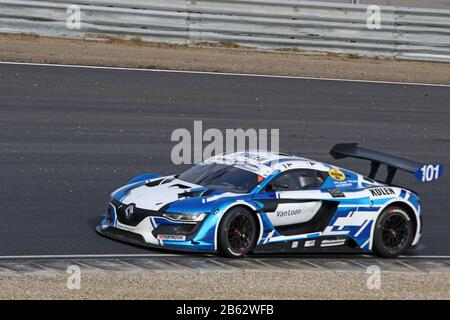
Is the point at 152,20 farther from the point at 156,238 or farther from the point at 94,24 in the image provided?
the point at 156,238

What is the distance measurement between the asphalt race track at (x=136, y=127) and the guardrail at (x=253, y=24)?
1.85 meters

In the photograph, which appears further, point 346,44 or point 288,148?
point 346,44

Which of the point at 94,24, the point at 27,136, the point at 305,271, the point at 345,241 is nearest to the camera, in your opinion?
the point at 305,271

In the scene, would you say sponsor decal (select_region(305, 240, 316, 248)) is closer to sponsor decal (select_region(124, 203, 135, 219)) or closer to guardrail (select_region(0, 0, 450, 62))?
sponsor decal (select_region(124, 203, 135, 219))

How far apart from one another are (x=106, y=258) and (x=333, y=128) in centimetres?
828

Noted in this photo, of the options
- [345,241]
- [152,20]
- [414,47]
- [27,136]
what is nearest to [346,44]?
[414,47]

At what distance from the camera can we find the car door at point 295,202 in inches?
492

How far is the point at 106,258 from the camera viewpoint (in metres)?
12.0

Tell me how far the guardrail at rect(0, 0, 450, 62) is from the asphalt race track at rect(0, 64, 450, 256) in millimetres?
1847

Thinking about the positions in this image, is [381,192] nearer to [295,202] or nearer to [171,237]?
[295,202]

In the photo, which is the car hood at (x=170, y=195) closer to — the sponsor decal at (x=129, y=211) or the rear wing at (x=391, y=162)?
the sponsor decal at (x=129, y=211)

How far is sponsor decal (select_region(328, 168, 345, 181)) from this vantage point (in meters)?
13.2

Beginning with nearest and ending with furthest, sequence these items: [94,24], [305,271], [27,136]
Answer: [305,271], [27,136], [94,24]

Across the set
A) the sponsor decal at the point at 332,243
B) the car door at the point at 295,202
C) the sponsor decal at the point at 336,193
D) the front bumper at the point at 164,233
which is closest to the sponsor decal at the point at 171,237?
the front bumper at the point at 164,233
